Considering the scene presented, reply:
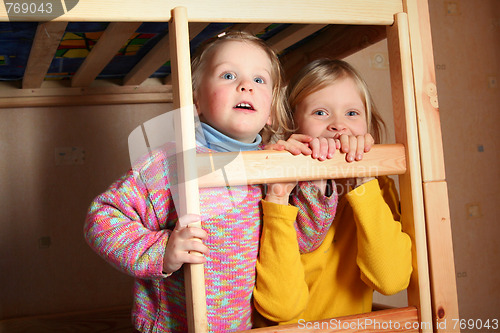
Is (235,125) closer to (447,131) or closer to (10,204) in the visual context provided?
(10,204)

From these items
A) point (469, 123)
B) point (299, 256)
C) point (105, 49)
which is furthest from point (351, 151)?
point (469, 123)

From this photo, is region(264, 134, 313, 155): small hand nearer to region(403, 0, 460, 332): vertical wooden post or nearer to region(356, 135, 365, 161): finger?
region(356, 135, 365, 161): finger

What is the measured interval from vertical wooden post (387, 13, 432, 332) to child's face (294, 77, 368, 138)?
0.18 m

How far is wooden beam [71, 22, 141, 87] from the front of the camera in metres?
1.12

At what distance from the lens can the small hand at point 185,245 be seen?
2.64ft

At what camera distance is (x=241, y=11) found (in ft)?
2.82

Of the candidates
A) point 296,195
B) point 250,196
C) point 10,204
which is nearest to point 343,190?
point 296,195

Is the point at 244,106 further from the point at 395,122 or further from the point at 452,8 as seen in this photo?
the point at 452,8

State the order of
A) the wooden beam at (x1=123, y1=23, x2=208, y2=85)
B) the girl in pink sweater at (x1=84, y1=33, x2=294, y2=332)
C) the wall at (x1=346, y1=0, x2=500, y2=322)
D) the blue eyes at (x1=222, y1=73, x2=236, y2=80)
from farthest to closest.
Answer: the wall at (x1=346, y1=0, x2=500, y2=322)
the wooden beam at (x1=123, y1=23, x2=208, y2=85)
the blue eyes at (x1=222, y1=73, x2=236, y2=80)
the girl in pink sweater at (x1=84, y1=33, x2=294, y2=332)

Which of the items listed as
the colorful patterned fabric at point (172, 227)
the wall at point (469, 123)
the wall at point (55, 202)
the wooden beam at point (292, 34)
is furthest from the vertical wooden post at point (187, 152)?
the wall at point (469, 123)

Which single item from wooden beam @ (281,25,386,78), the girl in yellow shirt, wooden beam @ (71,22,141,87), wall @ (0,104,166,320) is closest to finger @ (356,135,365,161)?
the girl in yellow shirt

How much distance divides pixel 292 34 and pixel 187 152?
0.58 metres

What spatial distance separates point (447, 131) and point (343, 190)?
4.04 feet

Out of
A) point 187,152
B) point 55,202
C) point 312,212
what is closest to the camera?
point 187,152
